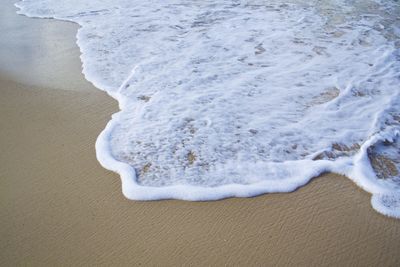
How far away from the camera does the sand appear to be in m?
2.28

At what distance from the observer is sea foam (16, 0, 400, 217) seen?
2.99 meters

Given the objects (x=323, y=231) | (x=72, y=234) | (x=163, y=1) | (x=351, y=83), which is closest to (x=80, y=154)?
Answer: (x=72, y=234)

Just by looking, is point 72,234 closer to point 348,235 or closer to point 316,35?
point 348,235

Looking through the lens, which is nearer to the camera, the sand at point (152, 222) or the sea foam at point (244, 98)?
the sand at point (152, 222)

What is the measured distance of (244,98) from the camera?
416 cm

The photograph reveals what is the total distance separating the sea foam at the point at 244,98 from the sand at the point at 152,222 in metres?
0.15

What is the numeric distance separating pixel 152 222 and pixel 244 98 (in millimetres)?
2153

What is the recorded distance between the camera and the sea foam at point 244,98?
299 cm

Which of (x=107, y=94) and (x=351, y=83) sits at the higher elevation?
(x=107, y=94)

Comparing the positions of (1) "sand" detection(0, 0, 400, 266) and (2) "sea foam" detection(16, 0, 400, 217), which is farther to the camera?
(2) "sea foam" detection(16, 0, 400, 217)

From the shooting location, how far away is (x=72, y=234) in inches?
95.6

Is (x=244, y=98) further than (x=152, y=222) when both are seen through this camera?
Yes

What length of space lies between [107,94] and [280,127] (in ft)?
7.02

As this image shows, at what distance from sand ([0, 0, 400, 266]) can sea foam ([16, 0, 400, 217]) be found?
5.8 inches
